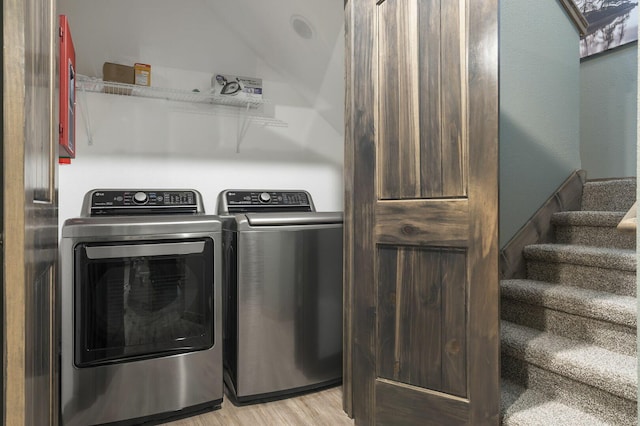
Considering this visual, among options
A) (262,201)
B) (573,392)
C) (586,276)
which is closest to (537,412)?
(573,392)

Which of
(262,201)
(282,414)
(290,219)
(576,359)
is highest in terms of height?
(262,201)

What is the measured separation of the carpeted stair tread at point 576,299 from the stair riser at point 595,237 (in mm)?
339

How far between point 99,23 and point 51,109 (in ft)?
5.37

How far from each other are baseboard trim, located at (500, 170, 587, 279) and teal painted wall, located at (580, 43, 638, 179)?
31 cm

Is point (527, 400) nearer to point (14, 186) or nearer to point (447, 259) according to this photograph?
point (447, 259)

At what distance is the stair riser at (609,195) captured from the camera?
2141mm

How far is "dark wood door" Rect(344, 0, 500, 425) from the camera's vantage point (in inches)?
54.2

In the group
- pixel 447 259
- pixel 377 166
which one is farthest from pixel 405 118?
pixel 447 259

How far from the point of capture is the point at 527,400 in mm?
1506

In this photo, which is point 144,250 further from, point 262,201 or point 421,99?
point 421,99

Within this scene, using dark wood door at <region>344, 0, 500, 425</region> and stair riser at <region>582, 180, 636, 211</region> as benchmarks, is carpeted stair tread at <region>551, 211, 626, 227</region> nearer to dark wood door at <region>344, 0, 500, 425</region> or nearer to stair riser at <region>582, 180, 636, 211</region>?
stair riser at <region>582, 180, 636, 211</region>

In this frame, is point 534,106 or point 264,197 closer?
point 534,106

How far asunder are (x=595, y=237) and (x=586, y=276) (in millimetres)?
329

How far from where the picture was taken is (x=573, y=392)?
4.75 feet
